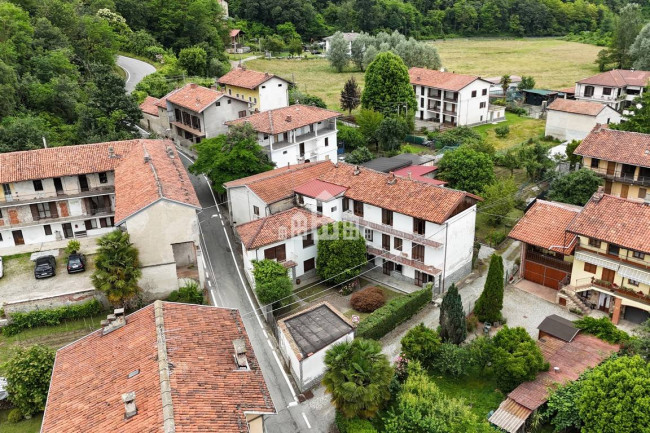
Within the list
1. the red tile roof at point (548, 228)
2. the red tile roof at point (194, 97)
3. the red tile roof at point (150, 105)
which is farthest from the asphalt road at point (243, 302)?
the red tile roof at point (548, 228)

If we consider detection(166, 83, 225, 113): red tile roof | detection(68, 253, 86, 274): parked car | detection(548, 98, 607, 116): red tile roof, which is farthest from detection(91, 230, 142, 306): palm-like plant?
detection(548, 98, 607, 116): red tile roof

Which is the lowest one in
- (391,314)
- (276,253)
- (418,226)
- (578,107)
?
(391,314)

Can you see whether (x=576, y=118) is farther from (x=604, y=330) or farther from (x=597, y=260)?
(x=604, y=330)

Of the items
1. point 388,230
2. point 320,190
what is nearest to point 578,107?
point 388,230

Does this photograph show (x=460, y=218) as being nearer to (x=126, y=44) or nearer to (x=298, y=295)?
(x=298, y=295)

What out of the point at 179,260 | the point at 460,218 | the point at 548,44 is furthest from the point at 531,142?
the point at 548,44

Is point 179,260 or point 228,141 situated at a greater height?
point 228,141

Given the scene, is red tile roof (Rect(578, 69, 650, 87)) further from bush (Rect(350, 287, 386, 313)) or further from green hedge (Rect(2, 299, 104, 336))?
green hedge (Rect(2, 299, 104, 336))

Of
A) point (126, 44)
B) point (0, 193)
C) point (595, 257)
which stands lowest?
point (595, 257)
